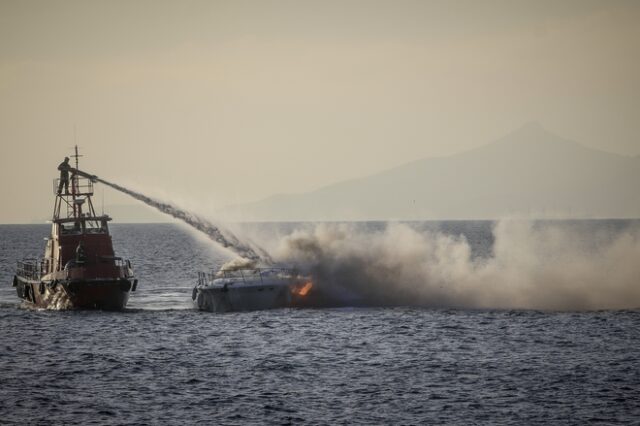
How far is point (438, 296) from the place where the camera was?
94438mm

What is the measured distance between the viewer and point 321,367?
63969mm

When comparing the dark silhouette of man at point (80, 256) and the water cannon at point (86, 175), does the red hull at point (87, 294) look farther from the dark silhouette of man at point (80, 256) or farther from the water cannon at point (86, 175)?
the water cannon at point (86, 175)

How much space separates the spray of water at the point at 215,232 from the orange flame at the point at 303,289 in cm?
445

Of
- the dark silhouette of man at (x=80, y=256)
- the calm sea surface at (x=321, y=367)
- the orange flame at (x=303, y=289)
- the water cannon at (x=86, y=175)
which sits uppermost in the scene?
the water cannon at (x=86, y=175)

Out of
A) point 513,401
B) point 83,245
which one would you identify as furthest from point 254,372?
point 83,245

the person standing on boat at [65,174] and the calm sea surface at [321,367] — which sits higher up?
the person standing on boat at [65,174]

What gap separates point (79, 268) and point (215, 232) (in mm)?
13711

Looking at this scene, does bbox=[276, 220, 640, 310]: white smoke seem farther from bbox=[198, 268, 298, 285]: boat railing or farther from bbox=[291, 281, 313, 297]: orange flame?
bbox=[198, 268, 298, 285]: boat railing

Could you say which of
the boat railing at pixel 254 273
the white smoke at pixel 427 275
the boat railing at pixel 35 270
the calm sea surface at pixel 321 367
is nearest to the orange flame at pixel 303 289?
the boat railing at pixel 254 273

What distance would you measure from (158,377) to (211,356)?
25.0 feet

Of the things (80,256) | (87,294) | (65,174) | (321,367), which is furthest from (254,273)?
(321,367)

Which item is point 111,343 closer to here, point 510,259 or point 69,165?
point 69,165

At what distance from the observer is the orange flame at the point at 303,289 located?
91.6 meters

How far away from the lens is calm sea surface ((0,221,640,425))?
51.6 m
